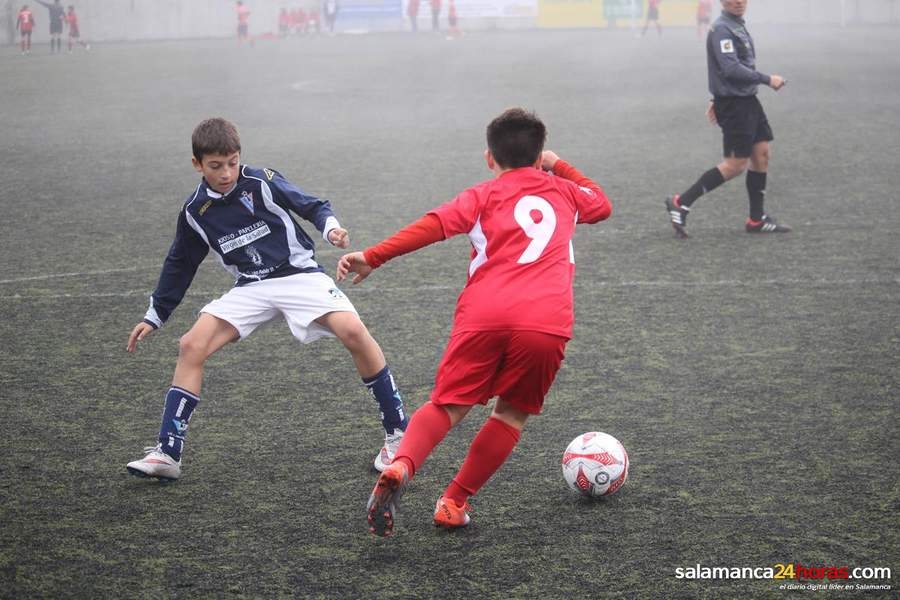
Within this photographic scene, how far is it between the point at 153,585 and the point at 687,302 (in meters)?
4.50

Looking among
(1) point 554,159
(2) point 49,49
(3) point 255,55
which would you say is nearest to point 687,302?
(1) point 554,159

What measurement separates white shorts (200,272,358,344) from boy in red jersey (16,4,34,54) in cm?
3356

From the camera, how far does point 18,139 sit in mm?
16172

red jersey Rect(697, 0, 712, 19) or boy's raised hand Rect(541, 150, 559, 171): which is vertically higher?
red jersey Rect(697, 0, 712, 19)

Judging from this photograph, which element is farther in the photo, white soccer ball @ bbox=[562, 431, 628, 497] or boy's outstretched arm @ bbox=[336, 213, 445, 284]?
white soccer ball @ bbox=[562, 431, 628, 497]

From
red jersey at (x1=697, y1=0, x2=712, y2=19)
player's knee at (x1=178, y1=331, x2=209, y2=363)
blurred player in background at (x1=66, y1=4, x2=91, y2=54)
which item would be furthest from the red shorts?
red jersey at (x1=697, y1=0, x2=712, y2=19)

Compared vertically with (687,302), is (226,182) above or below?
above

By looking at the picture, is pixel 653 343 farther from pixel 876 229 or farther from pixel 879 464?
pixel 876 229

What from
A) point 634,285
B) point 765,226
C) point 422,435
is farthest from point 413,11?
point 422,435

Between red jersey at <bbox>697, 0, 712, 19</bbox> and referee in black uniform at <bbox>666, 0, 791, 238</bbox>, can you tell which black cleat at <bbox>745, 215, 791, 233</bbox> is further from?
red jersey at <bbox>697, 0, 712, 19</bbox>

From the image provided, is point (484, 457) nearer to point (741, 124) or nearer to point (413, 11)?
point (741, 124)

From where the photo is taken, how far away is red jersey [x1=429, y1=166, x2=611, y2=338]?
3682 millimetres

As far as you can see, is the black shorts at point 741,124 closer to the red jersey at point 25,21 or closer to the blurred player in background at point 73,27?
the red jersey at point 25,21

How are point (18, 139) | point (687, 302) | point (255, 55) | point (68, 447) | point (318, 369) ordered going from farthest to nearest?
point (255, 55), point (18, 139), point (687, 302), point (318, 369), point (68, 447)
